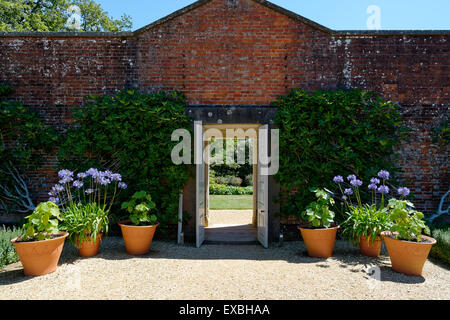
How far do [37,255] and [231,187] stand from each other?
478 inches

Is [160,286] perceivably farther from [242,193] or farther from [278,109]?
[242,193]

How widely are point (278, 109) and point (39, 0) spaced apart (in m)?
18.7

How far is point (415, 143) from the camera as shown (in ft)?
18.7

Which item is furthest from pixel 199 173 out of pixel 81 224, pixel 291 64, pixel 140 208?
pixel 291 64

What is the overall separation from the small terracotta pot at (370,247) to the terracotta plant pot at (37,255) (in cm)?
468

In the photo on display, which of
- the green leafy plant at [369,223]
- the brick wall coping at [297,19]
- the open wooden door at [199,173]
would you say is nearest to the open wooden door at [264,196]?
the open wooden door at [199,173]

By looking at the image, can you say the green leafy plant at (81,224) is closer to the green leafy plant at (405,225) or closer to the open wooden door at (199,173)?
the open wooden door at (199,173)

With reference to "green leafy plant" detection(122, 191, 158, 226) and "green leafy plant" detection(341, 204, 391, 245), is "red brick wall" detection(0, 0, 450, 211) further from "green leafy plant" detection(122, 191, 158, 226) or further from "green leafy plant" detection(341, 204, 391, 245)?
"green leafy plant" detection(122, 191, 158, 226)

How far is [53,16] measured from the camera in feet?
54.6

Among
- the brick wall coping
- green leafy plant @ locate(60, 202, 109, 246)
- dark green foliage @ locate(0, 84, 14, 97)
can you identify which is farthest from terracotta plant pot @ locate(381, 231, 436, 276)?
dark green foliage @ locate(0, 84, 14, 97)

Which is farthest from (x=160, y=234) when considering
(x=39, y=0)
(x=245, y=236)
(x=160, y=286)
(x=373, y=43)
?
(x=39, y=0)

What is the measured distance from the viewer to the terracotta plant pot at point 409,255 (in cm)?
376

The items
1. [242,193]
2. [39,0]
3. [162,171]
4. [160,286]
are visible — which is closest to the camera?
[160,286]

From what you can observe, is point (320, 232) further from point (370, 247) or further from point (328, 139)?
Answer: point (328, 139)
